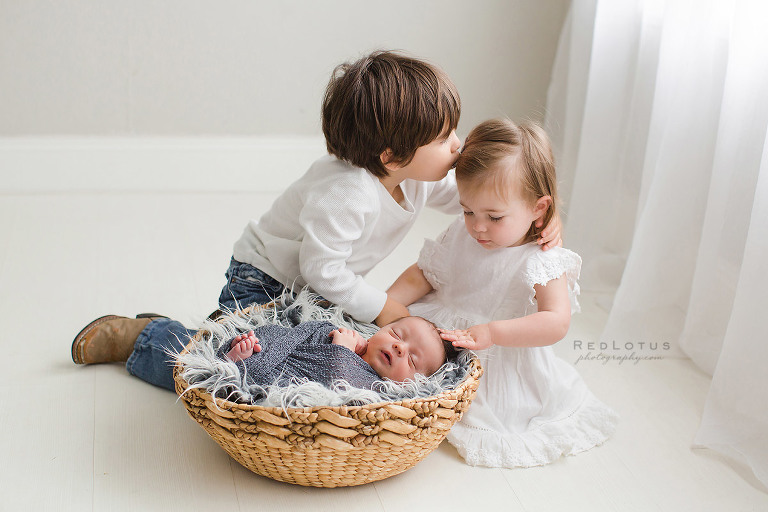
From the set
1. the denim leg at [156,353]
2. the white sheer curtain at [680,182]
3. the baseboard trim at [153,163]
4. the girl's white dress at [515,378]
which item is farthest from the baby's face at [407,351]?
the baseboard trim at [153,163]

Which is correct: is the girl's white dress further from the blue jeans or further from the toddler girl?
the blue jeans

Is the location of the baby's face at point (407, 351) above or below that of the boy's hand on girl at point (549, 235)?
below

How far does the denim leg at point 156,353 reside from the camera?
143cm

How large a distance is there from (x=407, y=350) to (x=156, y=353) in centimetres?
50

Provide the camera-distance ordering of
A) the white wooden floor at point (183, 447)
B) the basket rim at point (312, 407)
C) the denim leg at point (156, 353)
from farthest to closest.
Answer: the denim leg at point (156, 353), the white wooden floor at point (183, 447), the basket rim at point (312, 407)

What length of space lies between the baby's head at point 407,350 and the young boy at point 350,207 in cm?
14

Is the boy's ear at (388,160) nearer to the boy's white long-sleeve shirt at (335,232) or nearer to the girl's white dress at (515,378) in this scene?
the boy's white long-sleeve shirt at (335,232)

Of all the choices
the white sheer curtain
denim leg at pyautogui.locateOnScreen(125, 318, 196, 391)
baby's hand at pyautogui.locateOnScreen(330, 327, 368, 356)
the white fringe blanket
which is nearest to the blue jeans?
denim leg at pyautogui.locateOnScreen(125, 318, 196, 391)

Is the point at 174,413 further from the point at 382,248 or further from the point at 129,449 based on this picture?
the point at 382,248

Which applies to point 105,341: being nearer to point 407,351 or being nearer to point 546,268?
point 407,351

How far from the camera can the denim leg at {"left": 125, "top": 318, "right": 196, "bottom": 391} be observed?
1431mm

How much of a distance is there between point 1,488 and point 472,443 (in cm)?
74

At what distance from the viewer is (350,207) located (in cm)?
134

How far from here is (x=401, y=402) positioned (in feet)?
3.55
